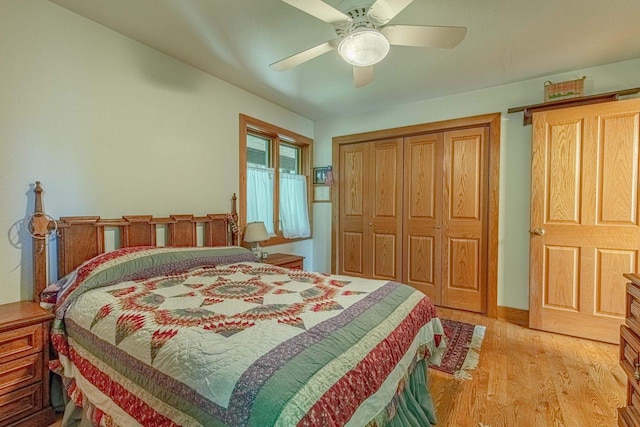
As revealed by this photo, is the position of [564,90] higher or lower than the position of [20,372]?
higher

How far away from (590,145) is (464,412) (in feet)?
8.06

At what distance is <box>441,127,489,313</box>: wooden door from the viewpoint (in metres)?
3.24

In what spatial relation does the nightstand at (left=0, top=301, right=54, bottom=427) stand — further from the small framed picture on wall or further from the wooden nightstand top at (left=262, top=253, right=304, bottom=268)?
the small framed picture on wall

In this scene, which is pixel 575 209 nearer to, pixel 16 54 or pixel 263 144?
pixel 263 144

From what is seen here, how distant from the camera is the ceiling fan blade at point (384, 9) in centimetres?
143

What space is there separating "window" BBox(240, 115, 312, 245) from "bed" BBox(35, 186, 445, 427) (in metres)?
1.41

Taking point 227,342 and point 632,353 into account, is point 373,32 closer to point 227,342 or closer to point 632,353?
point 227,342

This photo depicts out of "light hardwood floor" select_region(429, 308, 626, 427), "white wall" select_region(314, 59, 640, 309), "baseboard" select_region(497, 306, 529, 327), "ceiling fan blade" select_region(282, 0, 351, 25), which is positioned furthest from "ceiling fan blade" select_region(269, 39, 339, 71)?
"baseboard" select_region(497, 306, 529, 327)

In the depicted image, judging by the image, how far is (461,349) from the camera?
2443 millimetres

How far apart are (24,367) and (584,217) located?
4060 mm

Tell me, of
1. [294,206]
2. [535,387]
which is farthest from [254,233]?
[535,387]

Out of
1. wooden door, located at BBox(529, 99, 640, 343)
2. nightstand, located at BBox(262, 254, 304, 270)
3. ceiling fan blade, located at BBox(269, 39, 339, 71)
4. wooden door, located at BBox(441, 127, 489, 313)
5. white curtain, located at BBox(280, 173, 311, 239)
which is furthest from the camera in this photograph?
white curtain, located at BBox(280, 173, 311, 239)

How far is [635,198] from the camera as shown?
240cm

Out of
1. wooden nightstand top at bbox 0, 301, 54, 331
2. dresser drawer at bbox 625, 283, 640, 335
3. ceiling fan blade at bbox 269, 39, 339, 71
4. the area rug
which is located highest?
ceiling fan blade at bbox 269, 39, 339, 71
